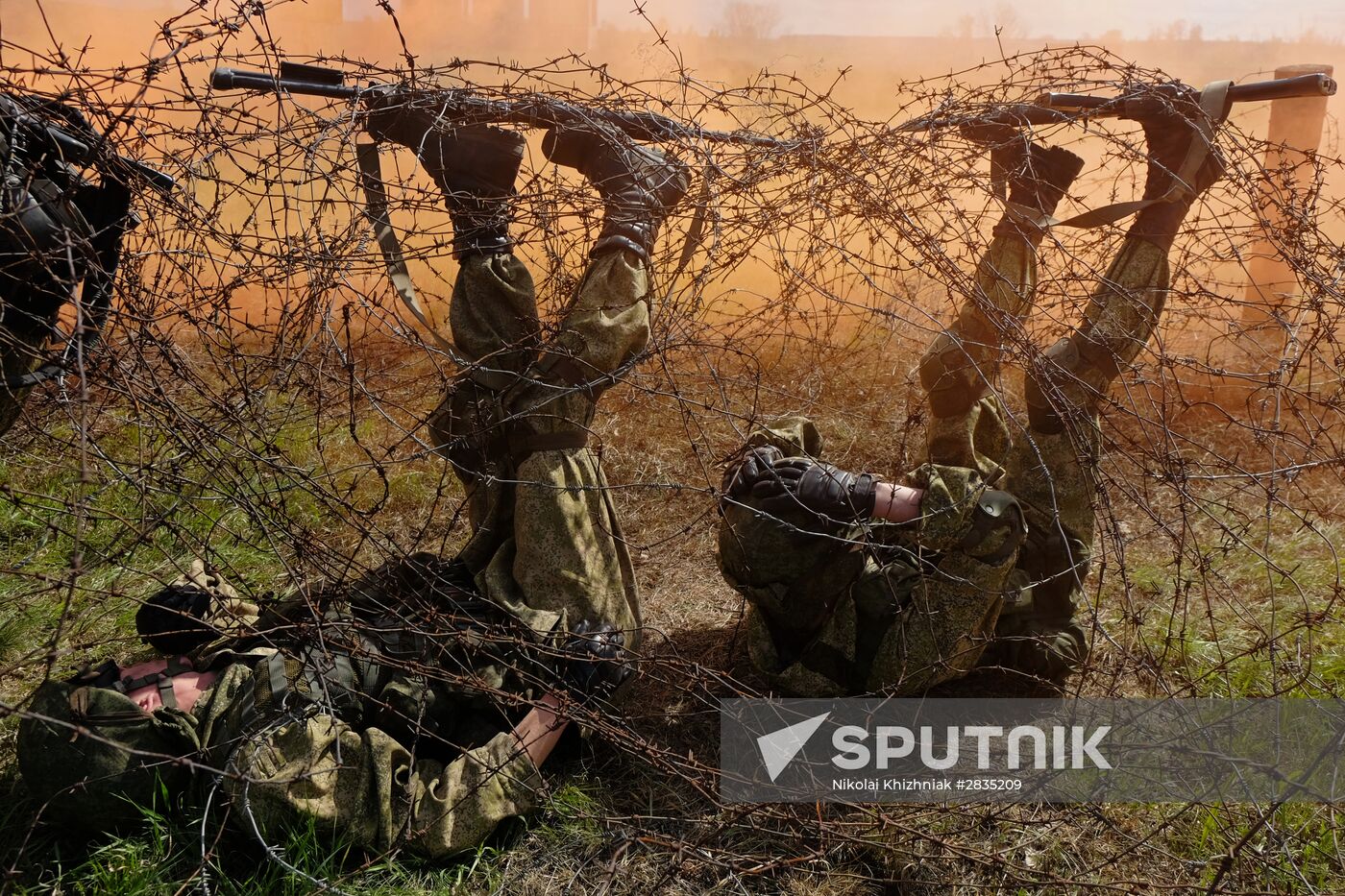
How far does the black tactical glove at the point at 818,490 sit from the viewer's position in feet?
8.86

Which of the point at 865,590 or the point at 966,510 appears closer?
the point at 966,510

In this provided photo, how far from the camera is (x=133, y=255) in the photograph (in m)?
2.21

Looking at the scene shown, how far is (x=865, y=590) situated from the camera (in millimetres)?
3094

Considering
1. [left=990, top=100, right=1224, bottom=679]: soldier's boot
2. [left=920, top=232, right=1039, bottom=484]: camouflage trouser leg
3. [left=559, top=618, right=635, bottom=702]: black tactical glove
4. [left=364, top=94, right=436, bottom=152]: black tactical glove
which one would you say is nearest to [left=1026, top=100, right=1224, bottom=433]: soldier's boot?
[left=990, top=100, right=1224, bottom=679]: soldier's boot

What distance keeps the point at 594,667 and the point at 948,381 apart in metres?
1.43

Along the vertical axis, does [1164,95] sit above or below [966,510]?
above

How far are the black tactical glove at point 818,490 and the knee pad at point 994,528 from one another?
1.03 ft

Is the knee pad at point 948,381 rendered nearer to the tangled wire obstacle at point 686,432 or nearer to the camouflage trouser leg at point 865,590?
the tangled wire obstacle at point 686,432

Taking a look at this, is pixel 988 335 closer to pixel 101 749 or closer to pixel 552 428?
pixel 552 428

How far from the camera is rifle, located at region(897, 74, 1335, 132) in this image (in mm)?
2689

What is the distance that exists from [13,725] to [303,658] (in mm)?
1194

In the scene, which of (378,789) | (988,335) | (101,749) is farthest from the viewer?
(988,335)

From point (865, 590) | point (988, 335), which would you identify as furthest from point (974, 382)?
point (865, 590)

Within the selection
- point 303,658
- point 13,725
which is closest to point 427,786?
point 303,658
